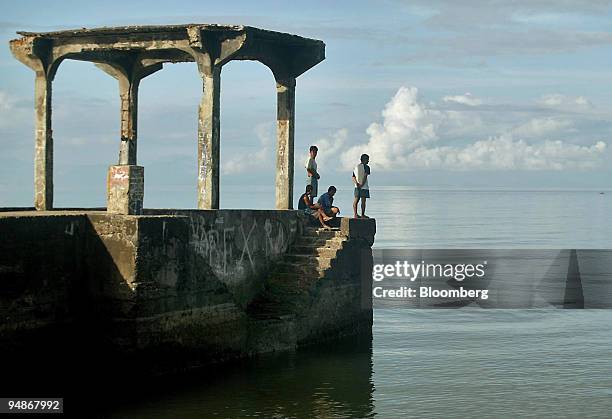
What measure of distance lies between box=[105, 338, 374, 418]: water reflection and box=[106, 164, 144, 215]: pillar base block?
9.72 feet

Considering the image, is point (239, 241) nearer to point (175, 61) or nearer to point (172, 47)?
point (172, 47)

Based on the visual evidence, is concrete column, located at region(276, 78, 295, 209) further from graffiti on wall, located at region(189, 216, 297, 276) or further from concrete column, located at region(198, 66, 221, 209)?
concrete column, located at region(198, 66, 221, 209)

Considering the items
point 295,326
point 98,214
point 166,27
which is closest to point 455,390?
point 295,326

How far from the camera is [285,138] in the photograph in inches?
881

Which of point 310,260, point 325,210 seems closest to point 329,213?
point 325,210

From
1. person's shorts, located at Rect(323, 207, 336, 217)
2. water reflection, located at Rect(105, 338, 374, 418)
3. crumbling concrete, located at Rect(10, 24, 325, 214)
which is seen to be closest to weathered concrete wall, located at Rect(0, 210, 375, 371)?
water reflection, located at Rect(105, 338, 374, 418)

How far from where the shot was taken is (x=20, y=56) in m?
21.0

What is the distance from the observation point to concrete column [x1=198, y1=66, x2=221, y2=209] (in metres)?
19.4

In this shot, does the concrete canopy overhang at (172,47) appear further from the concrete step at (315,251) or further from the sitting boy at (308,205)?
the concrete step at (315,251)

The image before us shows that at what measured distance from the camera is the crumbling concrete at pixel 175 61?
19281 mm

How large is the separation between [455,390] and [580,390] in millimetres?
2256

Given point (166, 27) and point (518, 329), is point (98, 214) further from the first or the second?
point (518, 329)

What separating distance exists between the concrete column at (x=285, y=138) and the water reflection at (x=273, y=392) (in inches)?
160

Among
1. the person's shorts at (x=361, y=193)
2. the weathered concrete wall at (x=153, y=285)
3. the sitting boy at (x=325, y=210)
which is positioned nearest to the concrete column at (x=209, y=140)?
the weathered concrete wall at (x=153, y=285)
